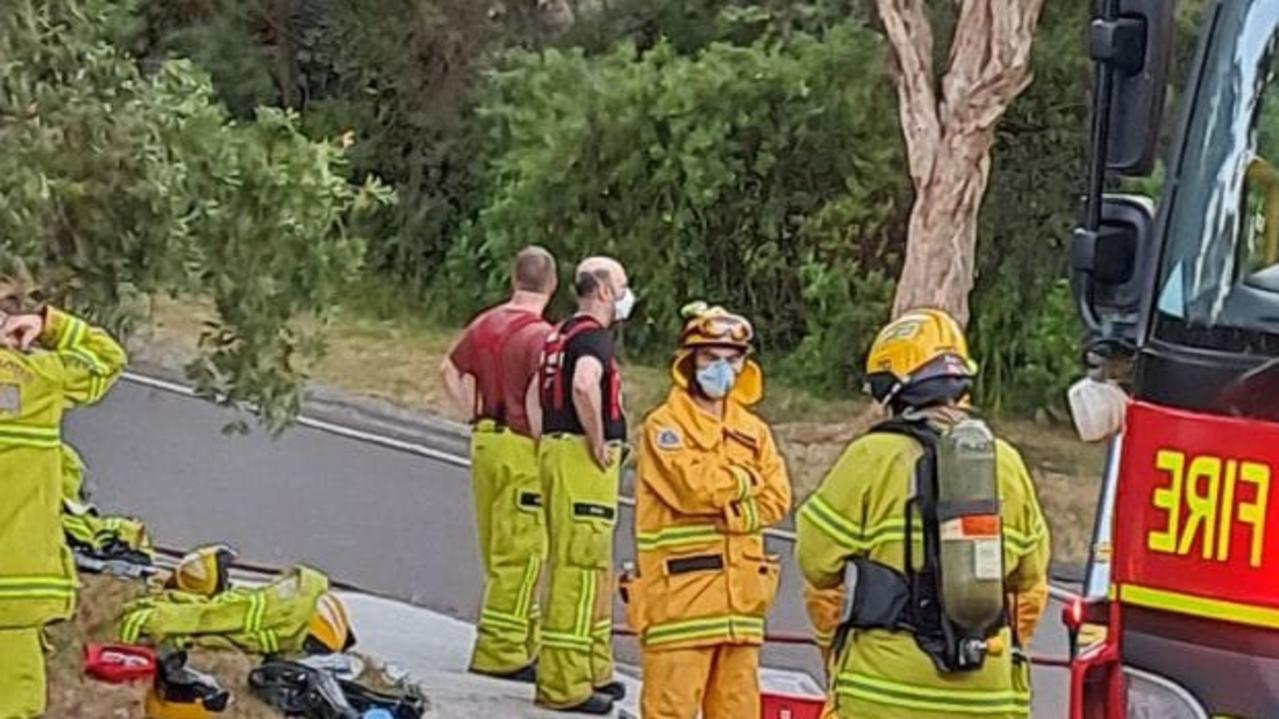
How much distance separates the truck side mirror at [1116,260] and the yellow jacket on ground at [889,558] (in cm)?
105


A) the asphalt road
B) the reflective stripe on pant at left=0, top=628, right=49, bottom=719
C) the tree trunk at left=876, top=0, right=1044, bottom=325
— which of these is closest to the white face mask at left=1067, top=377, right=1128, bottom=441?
the reflective stripe on pant at left=0, top=628, right=49, bottom=719

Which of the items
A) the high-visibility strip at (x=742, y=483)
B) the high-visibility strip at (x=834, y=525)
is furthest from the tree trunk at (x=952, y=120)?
the high-visibility strip at (x=834, y=525)

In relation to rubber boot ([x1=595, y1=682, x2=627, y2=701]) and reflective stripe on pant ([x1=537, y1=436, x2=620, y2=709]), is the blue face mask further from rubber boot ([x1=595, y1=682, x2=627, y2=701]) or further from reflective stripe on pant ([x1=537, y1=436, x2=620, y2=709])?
rubber boot ([x1=595, y1=682, x2=627, y2=701])

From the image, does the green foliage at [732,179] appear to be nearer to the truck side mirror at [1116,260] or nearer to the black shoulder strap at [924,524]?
the black shoulder strap at [924,524]

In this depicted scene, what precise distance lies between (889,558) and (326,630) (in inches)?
148

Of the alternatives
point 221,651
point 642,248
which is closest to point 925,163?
point 642,248

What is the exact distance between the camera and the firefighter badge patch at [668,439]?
8172 millimetres

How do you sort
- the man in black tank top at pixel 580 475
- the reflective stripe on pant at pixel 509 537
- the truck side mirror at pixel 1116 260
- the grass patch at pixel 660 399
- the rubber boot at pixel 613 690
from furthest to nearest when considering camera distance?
the grass patch at pixel 660 399 → the reflective stripe on pant at pixel 509 537 → the rubber boot at pixel 613 690 → the man in black tank top at pixel 580 475 → the truck side mirror at pixel 1116 260

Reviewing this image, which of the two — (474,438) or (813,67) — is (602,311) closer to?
(474,438)

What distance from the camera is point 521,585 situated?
10258 millimetres

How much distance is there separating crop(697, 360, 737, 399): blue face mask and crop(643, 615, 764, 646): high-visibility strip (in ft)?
2.41

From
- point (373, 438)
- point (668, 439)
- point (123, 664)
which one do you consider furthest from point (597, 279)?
point (373, 438)

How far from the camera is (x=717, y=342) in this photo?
27.1 ft

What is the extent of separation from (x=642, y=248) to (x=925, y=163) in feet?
14.8
